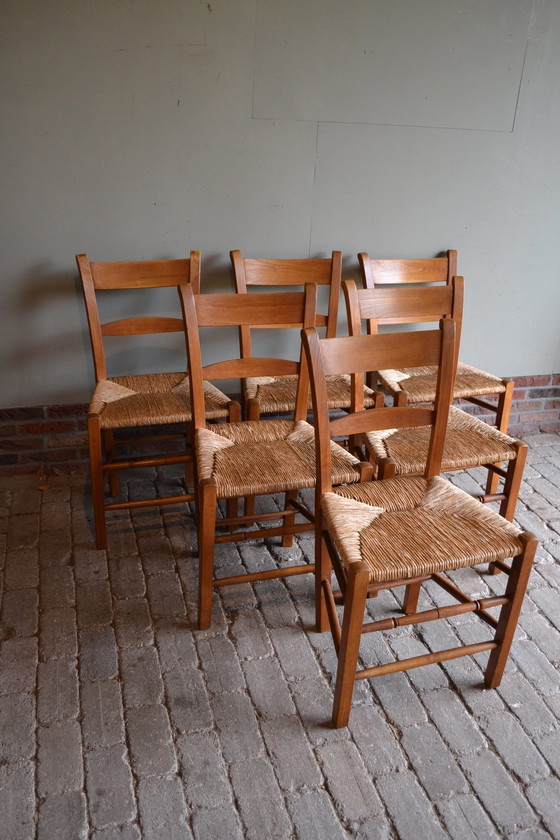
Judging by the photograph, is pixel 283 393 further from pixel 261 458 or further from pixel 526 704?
pixel 526 704

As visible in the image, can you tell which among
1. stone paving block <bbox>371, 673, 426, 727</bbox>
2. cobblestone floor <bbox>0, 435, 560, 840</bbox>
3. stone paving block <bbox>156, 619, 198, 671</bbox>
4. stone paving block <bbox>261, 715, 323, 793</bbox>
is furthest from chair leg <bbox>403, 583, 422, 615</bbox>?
stone paving block <bbox>156, 619, 198, 671</bbox>

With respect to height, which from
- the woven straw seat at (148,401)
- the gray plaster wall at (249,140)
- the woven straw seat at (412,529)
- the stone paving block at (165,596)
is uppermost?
the gray plaster wall at (249,140)

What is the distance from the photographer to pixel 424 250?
315 cm

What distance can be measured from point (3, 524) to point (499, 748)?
6.55ft

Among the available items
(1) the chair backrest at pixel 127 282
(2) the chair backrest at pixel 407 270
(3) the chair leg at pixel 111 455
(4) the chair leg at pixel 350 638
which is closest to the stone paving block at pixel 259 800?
(4) the chair leg at pixel 350 638

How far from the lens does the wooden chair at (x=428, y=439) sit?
2.26 m

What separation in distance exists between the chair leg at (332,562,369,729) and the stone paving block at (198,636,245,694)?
32 centimetres

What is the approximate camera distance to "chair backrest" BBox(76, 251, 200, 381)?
262cm

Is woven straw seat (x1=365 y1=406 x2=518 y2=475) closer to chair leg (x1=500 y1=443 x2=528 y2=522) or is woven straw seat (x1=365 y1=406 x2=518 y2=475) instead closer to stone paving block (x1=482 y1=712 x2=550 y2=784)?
chair leg (x1=500 y1=443 x2=528 y2=522)

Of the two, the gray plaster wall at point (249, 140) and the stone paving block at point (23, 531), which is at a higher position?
the gray plaster wall at point (249, 140)

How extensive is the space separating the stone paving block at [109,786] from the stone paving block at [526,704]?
1.08 meters

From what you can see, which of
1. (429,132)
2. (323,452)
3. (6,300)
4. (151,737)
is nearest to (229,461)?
(323,452)

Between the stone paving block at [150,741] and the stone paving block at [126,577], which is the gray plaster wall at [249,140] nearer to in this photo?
the stone paving block at [126,577]

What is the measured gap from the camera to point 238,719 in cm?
183
